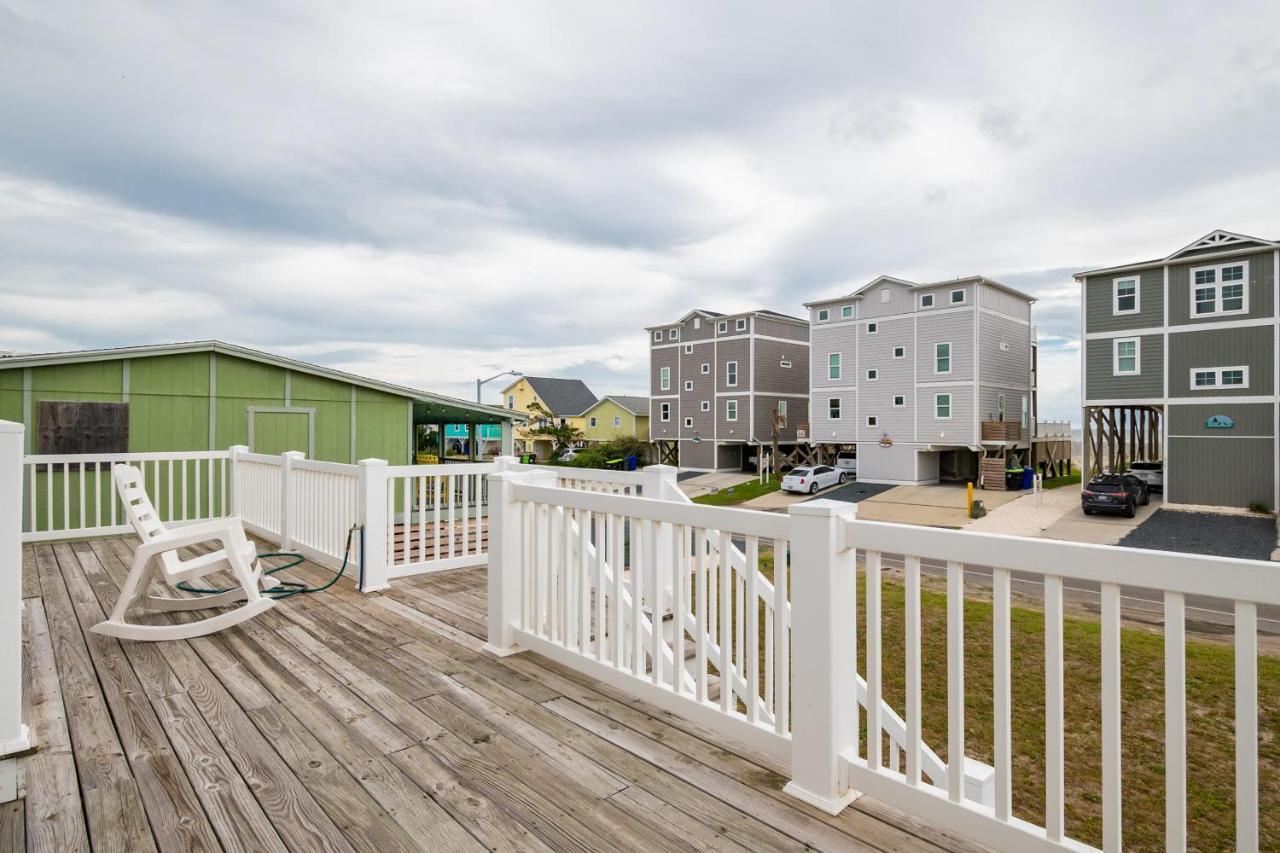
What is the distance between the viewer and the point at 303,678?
291 cm

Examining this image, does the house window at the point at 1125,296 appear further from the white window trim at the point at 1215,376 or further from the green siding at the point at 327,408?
the green siding at the point at 327,408

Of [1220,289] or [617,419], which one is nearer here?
[1220,289]

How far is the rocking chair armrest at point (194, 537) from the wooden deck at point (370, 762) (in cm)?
52

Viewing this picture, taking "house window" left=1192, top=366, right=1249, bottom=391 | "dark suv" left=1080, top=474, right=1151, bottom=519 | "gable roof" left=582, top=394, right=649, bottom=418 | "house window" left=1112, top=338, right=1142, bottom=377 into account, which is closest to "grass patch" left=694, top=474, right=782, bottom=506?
"dark suv" left=1080, top=474, right=1151, bottom=519

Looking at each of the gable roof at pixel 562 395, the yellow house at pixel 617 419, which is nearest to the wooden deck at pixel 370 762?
the yellow house at pixel 617 419

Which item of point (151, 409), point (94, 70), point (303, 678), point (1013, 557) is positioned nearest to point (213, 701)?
point (303, 678)

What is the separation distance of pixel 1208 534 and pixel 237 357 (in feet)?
66.0

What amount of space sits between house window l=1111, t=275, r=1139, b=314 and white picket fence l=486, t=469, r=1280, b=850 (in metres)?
20.4

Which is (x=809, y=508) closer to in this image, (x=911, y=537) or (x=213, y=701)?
(x=911, y=537)

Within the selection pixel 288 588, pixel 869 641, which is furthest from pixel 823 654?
pixel 288 588

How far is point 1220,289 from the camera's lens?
16.8 m

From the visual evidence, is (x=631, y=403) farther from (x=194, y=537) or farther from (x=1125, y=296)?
(x=194, y=537)

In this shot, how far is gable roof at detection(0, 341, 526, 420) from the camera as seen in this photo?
770 centimetres

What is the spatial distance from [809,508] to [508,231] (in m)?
12.7
